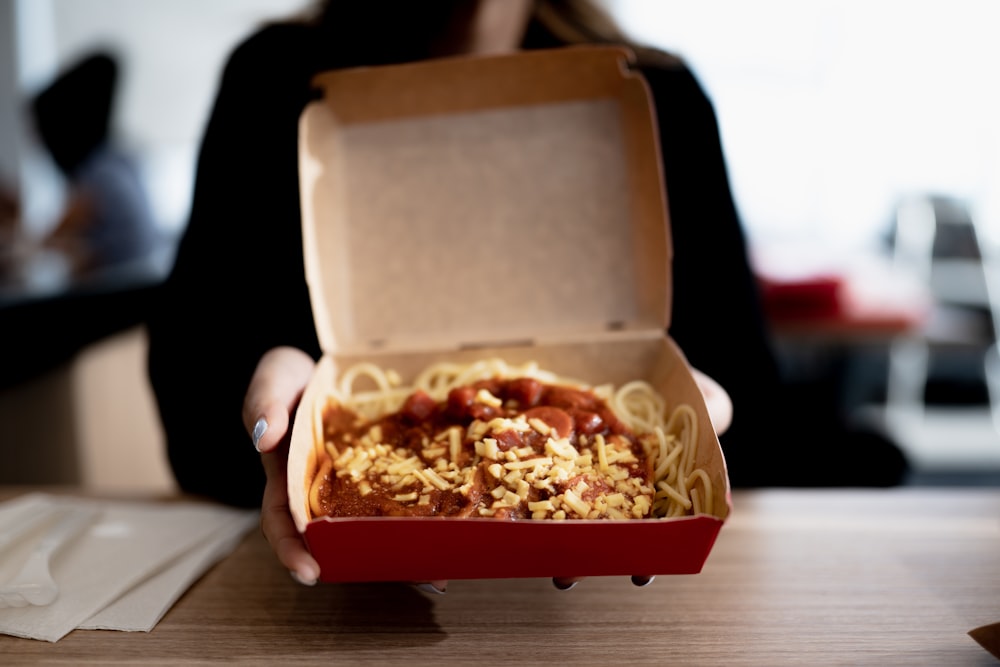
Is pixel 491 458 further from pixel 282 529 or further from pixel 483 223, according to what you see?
pixel 483 223

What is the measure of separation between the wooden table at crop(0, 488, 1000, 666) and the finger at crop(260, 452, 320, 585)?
0.13 meters

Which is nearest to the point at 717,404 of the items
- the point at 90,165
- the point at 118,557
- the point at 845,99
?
the point at 118,557

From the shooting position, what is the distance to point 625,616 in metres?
0.92

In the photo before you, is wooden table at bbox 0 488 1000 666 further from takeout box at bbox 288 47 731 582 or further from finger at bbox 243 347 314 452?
takeout box at bbox 288 47 731 582

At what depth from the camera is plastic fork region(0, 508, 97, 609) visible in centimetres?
91

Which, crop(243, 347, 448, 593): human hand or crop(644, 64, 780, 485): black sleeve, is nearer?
crop(243, 347, 448, 593): human hand

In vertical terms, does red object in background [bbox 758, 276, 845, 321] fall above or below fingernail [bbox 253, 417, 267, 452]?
below

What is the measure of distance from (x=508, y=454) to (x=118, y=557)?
621 mm

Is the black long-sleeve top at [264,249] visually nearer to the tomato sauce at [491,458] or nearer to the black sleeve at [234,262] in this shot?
the black sleeve at [234,262]

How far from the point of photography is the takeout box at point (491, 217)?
1.18 metres

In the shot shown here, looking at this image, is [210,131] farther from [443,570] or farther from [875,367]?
[875,367]

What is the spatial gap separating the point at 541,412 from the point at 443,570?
28 centimetres

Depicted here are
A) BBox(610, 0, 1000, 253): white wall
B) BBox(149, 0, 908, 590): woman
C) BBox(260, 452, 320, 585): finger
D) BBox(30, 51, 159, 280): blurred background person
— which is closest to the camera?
BBox(260, 452, 320, 585): finger

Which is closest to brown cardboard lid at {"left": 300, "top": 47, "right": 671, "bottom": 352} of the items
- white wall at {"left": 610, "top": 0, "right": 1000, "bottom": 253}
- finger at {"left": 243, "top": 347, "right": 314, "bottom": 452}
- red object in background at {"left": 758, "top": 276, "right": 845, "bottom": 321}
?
finger at {"left": 243, "top": 347, "right": 314, "bottom": 452}
